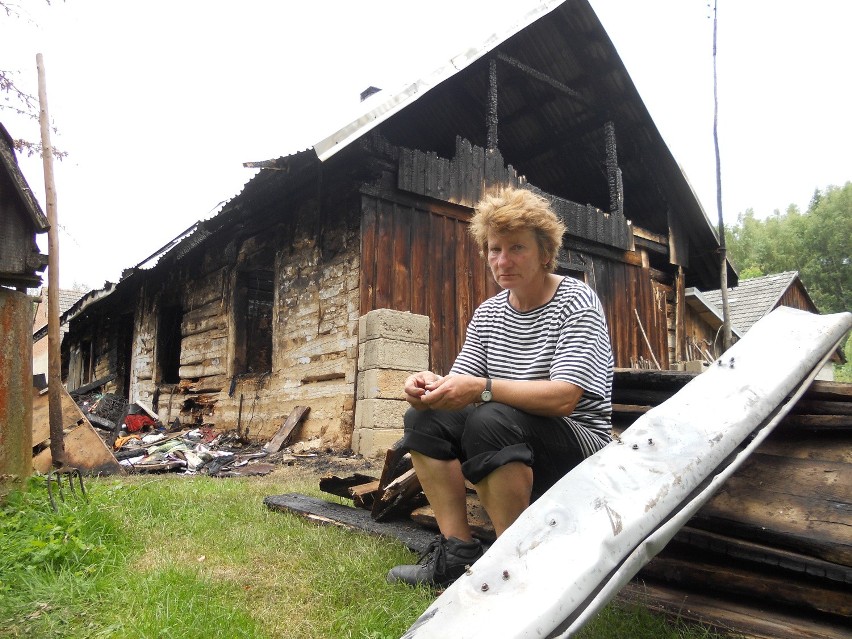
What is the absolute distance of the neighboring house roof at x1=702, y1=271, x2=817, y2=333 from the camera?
69.1 feet

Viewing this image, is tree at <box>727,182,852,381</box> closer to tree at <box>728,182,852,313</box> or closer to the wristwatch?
tree at <box>728,182,852,313</box>

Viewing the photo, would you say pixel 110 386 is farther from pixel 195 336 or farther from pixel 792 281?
pixel 792 281

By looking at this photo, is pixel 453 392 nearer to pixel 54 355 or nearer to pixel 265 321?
pixel 54 355

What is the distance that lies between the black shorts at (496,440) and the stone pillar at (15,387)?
2.26 metres

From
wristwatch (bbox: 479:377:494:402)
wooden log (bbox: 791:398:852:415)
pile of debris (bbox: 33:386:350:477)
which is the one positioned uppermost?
→ wristwatch (bbox: 479:377:494:402)

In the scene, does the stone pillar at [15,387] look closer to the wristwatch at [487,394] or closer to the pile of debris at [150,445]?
the pile of debris at [150,445]

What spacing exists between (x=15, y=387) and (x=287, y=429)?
161 inches

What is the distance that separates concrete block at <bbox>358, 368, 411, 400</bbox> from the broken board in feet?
14.6

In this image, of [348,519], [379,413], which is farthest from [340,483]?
[379,413]

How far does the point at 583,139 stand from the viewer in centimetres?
Answer: 989

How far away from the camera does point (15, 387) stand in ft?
10.3

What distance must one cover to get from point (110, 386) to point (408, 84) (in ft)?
35.6

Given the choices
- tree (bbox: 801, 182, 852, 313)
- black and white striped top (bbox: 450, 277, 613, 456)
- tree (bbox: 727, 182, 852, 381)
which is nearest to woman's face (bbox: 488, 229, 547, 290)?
black and white striped top (bbox: 450, 277, 613, 456)

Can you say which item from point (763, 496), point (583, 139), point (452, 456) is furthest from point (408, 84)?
point (763, 496)
